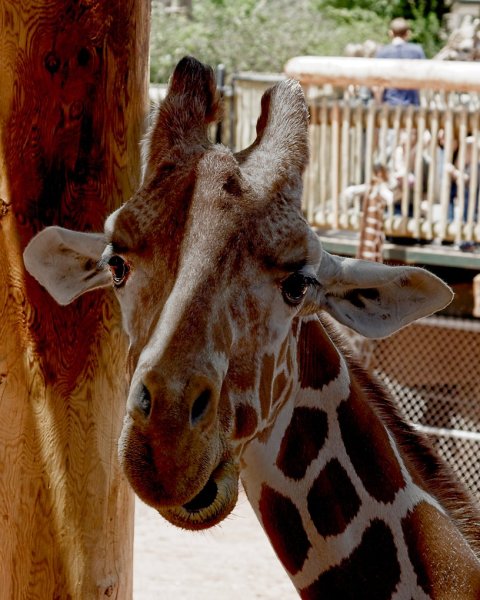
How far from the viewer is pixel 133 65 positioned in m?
2.97

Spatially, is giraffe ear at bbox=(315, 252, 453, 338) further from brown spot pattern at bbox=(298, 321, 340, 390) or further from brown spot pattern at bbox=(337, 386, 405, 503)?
brown spot pattern at bbox=(337, 386, 405, 503)

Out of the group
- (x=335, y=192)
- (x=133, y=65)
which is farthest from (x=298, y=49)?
(x=133, y=65)

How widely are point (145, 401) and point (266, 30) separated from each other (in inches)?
814

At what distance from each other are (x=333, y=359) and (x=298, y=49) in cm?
1959

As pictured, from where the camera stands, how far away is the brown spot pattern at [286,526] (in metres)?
2.93

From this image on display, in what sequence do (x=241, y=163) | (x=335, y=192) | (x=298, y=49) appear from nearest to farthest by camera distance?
(x=241, y=163)
(x=335, y=192)
(x=298, y=49)

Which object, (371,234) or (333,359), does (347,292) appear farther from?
(371,234)

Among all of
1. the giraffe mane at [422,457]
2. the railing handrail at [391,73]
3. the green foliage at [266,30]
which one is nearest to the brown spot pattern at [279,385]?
the giraffe mane at [422,457]

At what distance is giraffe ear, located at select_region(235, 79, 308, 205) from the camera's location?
8.97 feet

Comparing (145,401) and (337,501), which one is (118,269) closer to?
(145,401)

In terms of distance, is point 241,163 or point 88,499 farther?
point 88,499

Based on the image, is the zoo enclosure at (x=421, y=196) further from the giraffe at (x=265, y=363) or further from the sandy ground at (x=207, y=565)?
the giraffe at (x=265, y=363)

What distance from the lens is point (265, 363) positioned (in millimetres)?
2689

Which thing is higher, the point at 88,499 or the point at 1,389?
the point at 1,389
